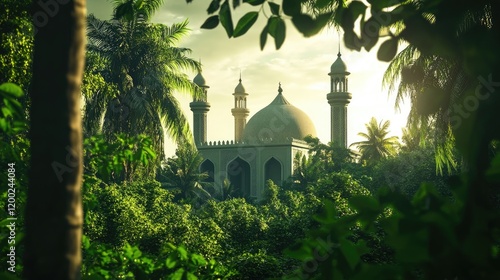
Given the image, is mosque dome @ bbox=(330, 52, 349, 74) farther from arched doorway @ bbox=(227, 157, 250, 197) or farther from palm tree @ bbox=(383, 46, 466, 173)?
palm tree @ bbox=(383, 46, 466, 173)

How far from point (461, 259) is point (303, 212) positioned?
45.2ft

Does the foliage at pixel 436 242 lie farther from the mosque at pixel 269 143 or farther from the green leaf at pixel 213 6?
the mosque at pixel 269 143

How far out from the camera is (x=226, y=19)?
156cm

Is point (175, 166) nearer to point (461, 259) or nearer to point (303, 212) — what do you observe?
point (303, 212)

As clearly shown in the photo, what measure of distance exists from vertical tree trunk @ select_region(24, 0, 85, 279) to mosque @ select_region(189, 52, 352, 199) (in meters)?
37.5

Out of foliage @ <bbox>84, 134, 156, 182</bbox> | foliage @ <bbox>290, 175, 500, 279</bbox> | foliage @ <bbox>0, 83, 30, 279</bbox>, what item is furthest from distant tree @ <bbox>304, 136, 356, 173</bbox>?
foliage @ <bbox>290, 175, 500, 279</bbox>

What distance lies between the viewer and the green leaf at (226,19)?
156cm

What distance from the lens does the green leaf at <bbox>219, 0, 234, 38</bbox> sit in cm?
156

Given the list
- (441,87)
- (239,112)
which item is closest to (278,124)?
(239,112)

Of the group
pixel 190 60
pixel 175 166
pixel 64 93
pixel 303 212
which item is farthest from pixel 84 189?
pixel 175 166

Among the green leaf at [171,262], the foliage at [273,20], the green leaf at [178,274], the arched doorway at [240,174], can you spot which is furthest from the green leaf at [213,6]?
the arched doorway at [240,174]

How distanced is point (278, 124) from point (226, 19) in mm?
40668

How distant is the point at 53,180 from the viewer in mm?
1257

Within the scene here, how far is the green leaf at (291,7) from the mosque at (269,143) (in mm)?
37280
